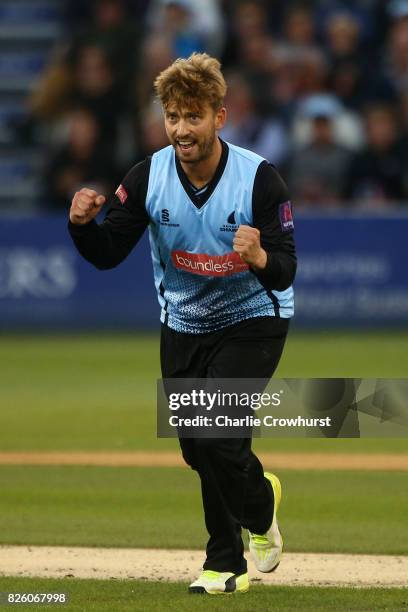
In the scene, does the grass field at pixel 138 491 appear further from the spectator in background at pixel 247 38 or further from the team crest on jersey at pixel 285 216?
the spectator in background at pixel 247 38

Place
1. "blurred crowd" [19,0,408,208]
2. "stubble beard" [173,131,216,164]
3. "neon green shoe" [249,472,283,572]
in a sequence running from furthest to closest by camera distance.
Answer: "blurred crowd" [19,0,408,208]
"neon green shoe" [249,472,283,572]
"stubble beard" [173,131,216,164]

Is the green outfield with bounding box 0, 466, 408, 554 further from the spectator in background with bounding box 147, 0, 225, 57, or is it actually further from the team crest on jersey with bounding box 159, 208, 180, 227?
the spectator in background with bounding box 147, 0, 225, 57

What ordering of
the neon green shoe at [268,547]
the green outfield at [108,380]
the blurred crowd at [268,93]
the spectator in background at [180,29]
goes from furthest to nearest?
the spectator in background at [180,29] → the blurred crowd at [268,93] → the green outfield at [108,380] → the neon green shoe at [268,547]

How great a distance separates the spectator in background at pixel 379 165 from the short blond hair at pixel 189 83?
12.4m

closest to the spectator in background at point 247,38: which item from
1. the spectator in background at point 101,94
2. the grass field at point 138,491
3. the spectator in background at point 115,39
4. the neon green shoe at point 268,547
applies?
the spectator in background at point 115,39

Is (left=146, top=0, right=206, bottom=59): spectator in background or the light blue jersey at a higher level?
(left=146, top=0, right=206, bottom=59): spectator in background

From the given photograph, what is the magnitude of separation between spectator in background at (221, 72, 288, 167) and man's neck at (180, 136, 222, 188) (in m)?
11.6

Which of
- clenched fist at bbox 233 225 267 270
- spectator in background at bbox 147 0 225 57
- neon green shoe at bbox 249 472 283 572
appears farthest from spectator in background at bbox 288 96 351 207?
clenched fist at bbox 233 225 267 270

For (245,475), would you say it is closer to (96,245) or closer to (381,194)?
(96,245)

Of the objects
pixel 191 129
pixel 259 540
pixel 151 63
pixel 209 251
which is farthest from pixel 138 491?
pixel 151 63

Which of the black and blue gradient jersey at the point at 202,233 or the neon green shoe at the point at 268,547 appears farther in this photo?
the neon green shoe at the point at 268,547

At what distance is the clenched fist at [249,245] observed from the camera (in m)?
5.79

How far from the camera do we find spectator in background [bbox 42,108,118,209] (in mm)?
18719

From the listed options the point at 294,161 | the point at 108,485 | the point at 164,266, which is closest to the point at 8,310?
the point at 294,161
